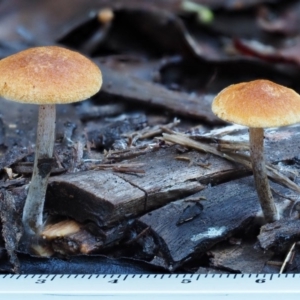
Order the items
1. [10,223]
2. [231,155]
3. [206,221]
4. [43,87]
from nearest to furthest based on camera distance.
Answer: [43,87] → [206,221] → [10,223] → [231,155]

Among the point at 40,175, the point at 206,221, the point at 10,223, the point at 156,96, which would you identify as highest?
the point at 40,175

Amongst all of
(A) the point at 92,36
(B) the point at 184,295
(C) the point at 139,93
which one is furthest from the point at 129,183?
(A) the point at 92,36

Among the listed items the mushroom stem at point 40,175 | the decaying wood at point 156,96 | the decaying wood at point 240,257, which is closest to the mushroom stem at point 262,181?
the decaying wood at point 240,257

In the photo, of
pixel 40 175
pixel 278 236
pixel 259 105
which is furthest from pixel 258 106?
pixel 40 175

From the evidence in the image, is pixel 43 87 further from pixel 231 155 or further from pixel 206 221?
pixel 231 155

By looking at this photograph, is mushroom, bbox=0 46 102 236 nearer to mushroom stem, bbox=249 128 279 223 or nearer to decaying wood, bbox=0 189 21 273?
decaying wood, bbox=0 189 21 273

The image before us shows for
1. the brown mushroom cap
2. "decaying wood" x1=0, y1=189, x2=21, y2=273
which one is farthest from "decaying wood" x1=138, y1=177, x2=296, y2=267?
"decaying wood" x1=0, y1=189, x2=21, y2=273

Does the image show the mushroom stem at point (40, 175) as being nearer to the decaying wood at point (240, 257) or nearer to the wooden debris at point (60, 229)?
the wooden debris at point (60, 229)
